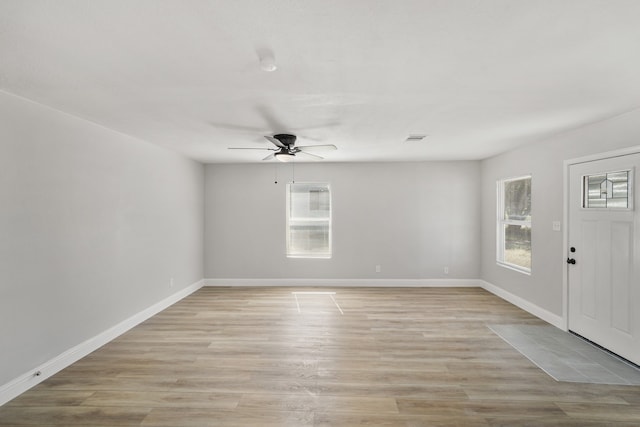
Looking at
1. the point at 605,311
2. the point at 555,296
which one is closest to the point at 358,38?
the point at 605,311

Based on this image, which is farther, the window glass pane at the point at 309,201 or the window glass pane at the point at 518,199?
the window glass pane at the point at 309,201

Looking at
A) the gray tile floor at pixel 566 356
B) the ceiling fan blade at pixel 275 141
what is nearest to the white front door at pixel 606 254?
the gray tile floor at pixel 566 356

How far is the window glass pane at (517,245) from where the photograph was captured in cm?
473

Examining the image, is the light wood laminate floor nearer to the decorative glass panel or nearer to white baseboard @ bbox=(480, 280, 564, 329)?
white baseboard @ bbox=(480, 280, 564, 329)

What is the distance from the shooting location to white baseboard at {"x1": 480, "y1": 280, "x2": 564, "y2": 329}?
12.9 ft

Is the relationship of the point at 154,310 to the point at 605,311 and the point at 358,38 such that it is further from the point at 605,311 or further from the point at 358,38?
the point at 605,311

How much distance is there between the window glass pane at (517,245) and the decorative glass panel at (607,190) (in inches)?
49.4

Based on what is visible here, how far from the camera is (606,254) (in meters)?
3.25

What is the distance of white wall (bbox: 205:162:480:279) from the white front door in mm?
2259

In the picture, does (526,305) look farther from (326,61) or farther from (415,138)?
(326,61)

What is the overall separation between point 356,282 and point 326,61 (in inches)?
187

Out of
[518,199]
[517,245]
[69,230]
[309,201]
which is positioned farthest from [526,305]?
[69,230]

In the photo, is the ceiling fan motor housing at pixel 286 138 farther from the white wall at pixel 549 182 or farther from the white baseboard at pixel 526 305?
the white baseboard at pixel 526 305

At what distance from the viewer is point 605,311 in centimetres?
325
